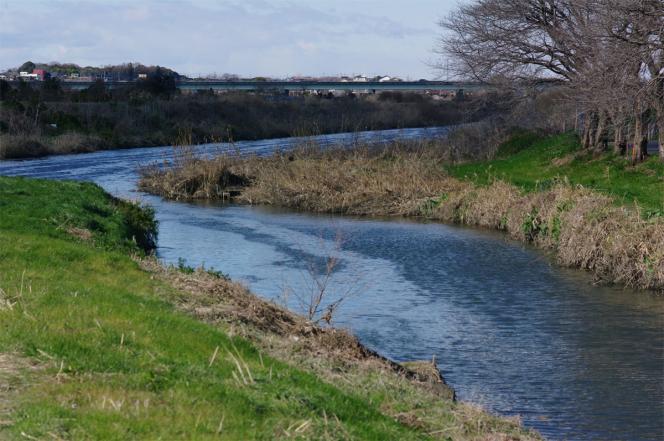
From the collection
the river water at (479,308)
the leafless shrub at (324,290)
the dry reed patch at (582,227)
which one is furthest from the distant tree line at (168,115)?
the leafless shrub at (324,290)

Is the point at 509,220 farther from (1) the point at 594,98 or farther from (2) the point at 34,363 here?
(2) the point at 34,363

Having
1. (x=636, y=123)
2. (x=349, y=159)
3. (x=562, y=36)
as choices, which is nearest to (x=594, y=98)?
(x=636, y=123)

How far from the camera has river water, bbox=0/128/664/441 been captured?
14.3m

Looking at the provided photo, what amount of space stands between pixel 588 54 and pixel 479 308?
17.1m

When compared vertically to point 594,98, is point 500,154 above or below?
below

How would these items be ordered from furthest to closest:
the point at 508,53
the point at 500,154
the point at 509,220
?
the point at 500,154, the point at 508,53, the point at 509,220

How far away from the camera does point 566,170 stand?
3581 cm

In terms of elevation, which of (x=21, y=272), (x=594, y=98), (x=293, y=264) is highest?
(x=594, y=98)

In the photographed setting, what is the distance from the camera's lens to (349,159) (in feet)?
125

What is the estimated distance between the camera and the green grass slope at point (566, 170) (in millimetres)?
29141

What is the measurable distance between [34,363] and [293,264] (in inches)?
611

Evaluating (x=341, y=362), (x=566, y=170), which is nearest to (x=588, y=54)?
(x=566, y=170)

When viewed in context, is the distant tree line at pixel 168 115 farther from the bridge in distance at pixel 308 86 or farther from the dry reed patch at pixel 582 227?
the dry reed patch at pixel 582 227

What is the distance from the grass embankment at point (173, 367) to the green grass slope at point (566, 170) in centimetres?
1343
